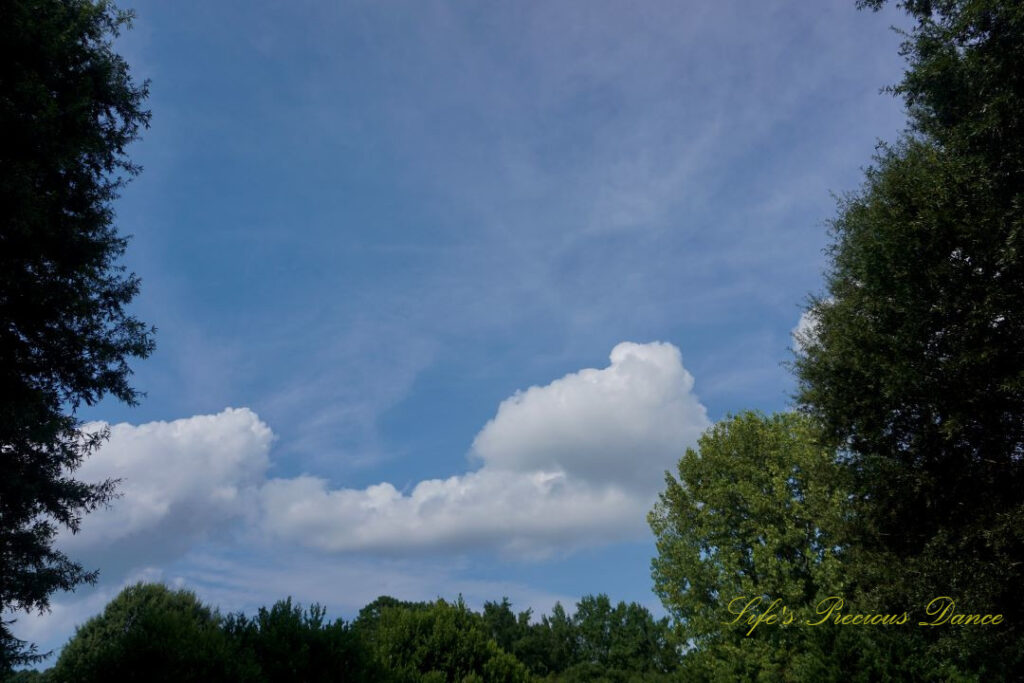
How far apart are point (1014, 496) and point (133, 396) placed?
2687cm

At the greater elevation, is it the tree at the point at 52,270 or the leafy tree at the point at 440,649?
the tree at the point at 52,270

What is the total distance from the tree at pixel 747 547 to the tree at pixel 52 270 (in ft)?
89.8

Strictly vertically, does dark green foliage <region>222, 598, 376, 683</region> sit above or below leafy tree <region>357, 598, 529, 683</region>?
below

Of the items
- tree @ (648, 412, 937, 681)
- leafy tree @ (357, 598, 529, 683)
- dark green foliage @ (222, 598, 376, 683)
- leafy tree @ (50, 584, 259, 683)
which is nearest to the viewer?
leafy tree @ (50, 584, 259, 683)

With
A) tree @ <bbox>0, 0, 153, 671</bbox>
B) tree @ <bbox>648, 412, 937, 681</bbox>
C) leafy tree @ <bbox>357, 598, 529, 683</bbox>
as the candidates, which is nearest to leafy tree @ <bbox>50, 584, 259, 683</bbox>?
tree @ <bbox>0, 0, 153, 671</bbox>

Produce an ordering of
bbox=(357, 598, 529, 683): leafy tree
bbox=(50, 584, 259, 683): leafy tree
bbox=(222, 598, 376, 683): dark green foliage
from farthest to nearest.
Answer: bbox=(357, 598, 529, 683): leafy tree < bbox=(222, 598, 376, 683): dark green foliage < bbox=(50, 584, 259, 683): leafy tree

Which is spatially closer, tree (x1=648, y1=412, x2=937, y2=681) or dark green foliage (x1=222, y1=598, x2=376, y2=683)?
dark green foliage (x1=222, y1=598, x2=376, y2=683)

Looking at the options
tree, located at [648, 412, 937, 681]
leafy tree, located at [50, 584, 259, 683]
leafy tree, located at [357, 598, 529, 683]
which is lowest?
leafy tree, located at [50, 584, 259, 683]

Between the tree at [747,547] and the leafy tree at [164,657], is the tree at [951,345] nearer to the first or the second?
the tree at [747,547]

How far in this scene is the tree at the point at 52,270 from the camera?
18344 mm

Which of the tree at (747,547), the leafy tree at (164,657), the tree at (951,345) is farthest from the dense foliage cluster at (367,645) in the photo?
the tree at (951,345)

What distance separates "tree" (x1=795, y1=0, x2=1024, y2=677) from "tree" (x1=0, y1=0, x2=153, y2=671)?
23.1 m

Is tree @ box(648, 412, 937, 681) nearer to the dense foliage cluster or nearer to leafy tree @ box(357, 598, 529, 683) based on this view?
the dense foliage cluster

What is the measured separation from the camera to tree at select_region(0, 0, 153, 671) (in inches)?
722
